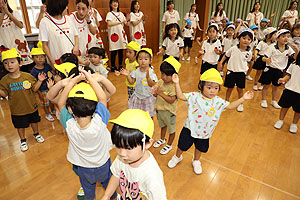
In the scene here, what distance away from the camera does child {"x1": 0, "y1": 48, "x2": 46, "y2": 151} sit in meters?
2.02

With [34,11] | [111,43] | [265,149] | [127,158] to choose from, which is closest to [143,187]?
[127,158]

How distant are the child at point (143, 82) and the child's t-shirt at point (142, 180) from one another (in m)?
1.33

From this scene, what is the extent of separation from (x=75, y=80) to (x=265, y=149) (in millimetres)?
2316

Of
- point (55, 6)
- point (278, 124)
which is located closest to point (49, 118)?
point (55, 6)

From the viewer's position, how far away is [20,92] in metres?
2.13

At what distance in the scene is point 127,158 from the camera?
938mm

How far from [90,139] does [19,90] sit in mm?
1382

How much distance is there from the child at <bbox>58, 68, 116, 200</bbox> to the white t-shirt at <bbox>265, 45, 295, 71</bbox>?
296 cm

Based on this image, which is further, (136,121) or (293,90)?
(293,90)

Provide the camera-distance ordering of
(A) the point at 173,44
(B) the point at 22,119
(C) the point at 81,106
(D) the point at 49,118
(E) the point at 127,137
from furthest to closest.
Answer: (A) the point at 173,44
(D) the point at 49,118
(B) the point at 22,119
(C) the point at 81,106
(E) the point at 127,137

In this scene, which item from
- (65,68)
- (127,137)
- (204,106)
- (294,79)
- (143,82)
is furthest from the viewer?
(294,79)

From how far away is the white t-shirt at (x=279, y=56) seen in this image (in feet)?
10.0

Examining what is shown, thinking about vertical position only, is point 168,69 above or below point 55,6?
below

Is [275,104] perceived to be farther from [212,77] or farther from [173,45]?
[212,77]
